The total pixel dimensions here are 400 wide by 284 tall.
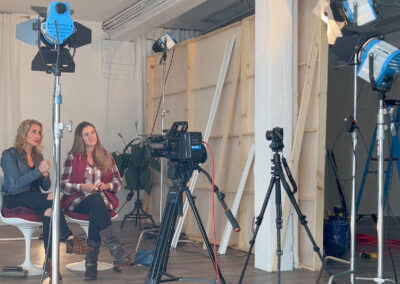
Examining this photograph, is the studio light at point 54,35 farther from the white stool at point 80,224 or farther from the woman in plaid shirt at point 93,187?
the white stool at point 80,224

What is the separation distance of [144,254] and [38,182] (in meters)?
0.96

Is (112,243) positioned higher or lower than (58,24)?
lower

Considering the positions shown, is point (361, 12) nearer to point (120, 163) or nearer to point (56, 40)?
point (56, 40)

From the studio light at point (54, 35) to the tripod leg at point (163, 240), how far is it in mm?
908

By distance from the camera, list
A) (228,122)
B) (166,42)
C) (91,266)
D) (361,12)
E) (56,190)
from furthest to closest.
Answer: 1. (166,42)
2. (228,122)
3. (91,266)
4. (361,12)
5. (56,190)

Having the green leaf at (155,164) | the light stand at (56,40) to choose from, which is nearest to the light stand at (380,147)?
the light stand at (56,40)

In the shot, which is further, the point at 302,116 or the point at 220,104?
the point at 220,104

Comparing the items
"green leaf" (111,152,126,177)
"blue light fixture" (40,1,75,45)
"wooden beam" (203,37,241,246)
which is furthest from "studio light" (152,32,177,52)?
"blue light fixture" (40,1,75,45)

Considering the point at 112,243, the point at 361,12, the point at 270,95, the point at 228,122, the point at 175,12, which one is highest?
the point at 175,12

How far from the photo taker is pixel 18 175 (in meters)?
4.31

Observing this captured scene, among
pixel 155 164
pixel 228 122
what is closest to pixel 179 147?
pixel 228 122

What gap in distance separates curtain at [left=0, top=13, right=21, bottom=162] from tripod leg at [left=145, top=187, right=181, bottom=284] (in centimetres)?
430

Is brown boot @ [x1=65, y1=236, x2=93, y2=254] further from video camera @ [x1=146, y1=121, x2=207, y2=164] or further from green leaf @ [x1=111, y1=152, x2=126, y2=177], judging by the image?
green leaf @ [x1=111, y1=152, x2=126, y2=177]

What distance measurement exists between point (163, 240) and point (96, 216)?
1.04 meters
